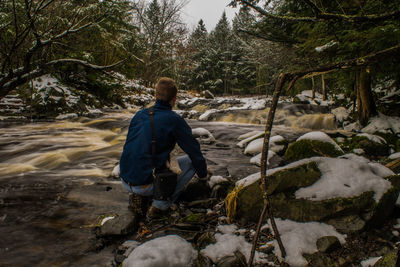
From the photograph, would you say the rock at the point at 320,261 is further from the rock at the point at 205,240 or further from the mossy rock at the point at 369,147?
the mossy rock at the point at 369,147

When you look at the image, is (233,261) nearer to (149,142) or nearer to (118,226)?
(118,226)

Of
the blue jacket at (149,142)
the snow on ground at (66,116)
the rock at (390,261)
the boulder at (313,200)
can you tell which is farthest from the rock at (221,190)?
the snow on ground at (66,116)

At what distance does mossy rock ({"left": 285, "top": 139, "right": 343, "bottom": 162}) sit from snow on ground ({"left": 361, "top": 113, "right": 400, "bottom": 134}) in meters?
4.10

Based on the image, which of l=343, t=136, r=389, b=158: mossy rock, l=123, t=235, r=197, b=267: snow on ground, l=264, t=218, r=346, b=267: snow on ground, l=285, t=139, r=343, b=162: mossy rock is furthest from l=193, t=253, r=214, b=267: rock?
l=343, t=136, r=389, b=158: mossy rock

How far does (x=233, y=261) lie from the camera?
1.75 m

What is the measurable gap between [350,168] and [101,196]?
11.0 ft

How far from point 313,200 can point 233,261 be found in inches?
40.9

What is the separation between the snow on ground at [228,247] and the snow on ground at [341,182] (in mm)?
588

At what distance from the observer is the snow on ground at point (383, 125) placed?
7.08 meters

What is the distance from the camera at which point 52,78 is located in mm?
11633

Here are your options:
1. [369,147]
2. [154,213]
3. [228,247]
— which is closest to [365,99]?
[369,147]

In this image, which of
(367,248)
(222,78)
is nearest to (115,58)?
(367,248)

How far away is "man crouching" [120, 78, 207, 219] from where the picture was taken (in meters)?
2.46

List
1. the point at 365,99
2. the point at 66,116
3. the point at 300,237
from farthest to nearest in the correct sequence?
1. the point at 66,116
2. the point at 365,99
3. the point at 300,237
